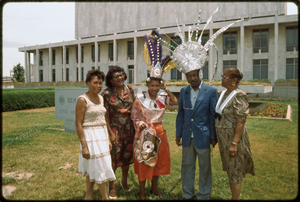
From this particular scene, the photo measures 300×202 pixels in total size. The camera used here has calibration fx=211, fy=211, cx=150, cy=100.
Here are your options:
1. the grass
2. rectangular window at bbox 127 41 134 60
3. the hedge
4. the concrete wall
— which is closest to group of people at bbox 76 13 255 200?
the grass

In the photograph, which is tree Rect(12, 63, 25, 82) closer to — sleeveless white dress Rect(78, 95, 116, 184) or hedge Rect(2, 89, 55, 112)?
hedge Rect(2, 89, 55, 112)

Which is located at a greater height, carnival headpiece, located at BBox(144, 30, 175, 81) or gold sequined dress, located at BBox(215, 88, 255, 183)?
carnival headpiece, located at BBox(144, 30, 175, 81)

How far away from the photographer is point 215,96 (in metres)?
3.32

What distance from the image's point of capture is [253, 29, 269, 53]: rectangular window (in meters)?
24.4

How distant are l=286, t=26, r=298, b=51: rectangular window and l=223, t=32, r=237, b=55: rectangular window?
5.43m

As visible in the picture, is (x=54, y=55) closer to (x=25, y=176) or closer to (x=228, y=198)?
(x=25, y=176)

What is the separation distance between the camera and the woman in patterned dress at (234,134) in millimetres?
2980

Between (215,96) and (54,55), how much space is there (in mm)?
41025

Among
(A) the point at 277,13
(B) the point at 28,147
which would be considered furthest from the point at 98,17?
(B) the point at 28,147

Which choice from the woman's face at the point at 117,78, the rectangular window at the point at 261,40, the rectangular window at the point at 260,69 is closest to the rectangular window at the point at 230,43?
the rectangular window at the point at 261,40

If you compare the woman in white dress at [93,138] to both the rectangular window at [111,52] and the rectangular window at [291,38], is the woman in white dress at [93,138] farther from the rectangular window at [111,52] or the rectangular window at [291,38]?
the rectangular window at [111,52]

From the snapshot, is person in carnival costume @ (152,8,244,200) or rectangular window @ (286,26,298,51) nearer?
person in carnival costume @ (152,8,244,200)

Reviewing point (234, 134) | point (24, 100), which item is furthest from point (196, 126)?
point (24, 100)

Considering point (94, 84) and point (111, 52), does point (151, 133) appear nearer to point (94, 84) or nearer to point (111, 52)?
point (94, 84)
